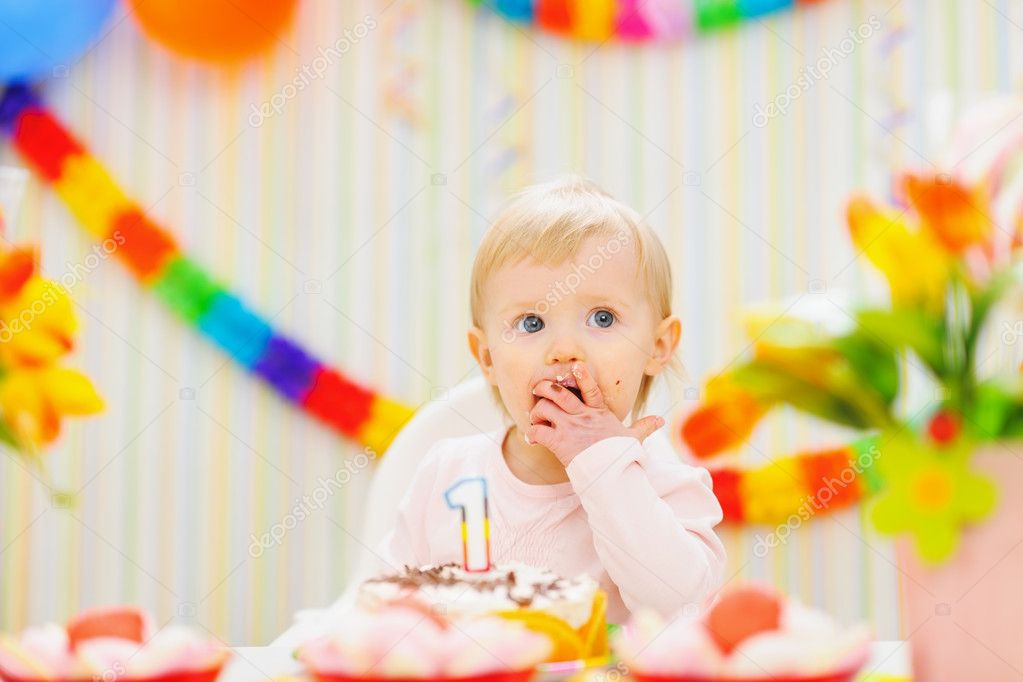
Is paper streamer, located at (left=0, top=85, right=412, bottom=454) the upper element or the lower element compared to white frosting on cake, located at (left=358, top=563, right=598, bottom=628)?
upper

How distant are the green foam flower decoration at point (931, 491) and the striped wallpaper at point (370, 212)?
1649 millimetres

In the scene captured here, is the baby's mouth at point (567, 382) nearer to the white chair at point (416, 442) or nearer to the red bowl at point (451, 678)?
the white chair at point (416, 442)

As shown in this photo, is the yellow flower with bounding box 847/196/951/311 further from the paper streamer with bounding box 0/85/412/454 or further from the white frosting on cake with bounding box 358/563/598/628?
the paper streamer with bounding box 0/85/412/454

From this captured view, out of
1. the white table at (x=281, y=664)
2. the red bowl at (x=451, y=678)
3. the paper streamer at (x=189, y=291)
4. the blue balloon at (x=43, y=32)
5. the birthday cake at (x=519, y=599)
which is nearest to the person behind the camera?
the red bowl at (x=451, y=678)

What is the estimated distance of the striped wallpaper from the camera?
2.25 metres

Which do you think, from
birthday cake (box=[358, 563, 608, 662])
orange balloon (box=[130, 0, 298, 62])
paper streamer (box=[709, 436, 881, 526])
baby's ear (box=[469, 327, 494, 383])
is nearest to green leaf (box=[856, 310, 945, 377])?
birthday cake (box=[358, 563, 608, 662])

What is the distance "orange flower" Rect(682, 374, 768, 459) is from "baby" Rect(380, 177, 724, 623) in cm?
38

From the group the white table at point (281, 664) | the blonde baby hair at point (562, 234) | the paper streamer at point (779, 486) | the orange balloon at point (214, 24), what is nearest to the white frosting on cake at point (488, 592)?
the white table at point (281, 664)

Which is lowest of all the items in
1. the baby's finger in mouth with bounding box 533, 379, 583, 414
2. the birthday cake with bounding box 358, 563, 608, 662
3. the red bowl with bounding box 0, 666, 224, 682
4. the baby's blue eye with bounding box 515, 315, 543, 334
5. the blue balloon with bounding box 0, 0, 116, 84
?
the red bowl with bounding box 0, 666, 224, 682

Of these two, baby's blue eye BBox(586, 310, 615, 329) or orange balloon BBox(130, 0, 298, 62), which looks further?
orange balloon BBox(130, 0, 298, 62)

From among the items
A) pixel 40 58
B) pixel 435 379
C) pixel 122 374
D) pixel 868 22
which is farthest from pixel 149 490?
pixel 868 22

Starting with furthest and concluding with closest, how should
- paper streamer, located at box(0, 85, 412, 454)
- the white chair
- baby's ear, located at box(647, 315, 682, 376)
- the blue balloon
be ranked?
1. paper streamer, located at box(0, 85, 412, 454)
2. the blue balloon
3. the white chair
4. baby's ear, located at box(647, 315, 682, 376)

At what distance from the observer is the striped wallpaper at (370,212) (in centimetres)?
225

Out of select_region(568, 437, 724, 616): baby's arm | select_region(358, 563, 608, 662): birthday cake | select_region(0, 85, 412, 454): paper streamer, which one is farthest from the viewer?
select_region(0, 85, 412, 454): paper streamer
